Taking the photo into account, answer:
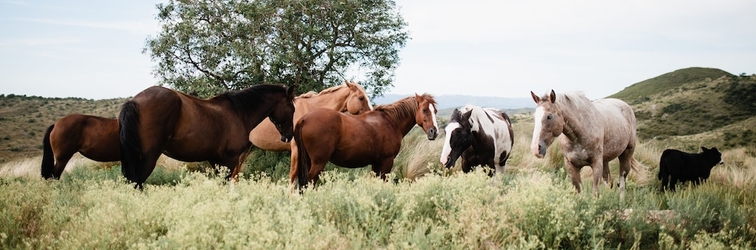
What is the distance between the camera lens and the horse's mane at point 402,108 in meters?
8.69

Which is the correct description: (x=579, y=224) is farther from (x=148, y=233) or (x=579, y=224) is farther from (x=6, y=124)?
(x=6, y=124)

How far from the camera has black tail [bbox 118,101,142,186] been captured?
7.35 metres

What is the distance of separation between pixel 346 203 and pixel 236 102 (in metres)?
3.42

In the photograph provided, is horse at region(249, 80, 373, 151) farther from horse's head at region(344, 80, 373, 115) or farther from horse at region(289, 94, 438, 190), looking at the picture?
horse at region(289, 94, 438, 190)

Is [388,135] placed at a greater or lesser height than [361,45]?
lesser

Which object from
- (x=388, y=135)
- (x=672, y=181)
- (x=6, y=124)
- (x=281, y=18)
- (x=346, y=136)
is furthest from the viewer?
(x=6, y=124)

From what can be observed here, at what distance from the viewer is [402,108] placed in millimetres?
8781

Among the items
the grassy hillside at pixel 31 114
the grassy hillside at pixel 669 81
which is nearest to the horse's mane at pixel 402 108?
the grassy hillside at pixel 31 114

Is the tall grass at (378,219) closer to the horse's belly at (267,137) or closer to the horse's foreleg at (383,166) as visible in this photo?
the horse's foreleg at (383,166)

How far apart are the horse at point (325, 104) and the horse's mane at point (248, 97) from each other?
1385 millimetres

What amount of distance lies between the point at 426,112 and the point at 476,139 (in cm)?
91

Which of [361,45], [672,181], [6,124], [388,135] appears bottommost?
[6,124]

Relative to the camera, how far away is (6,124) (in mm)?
47625

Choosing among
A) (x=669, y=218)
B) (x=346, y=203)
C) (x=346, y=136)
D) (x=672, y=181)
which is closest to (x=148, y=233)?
(x=346, y=203)
